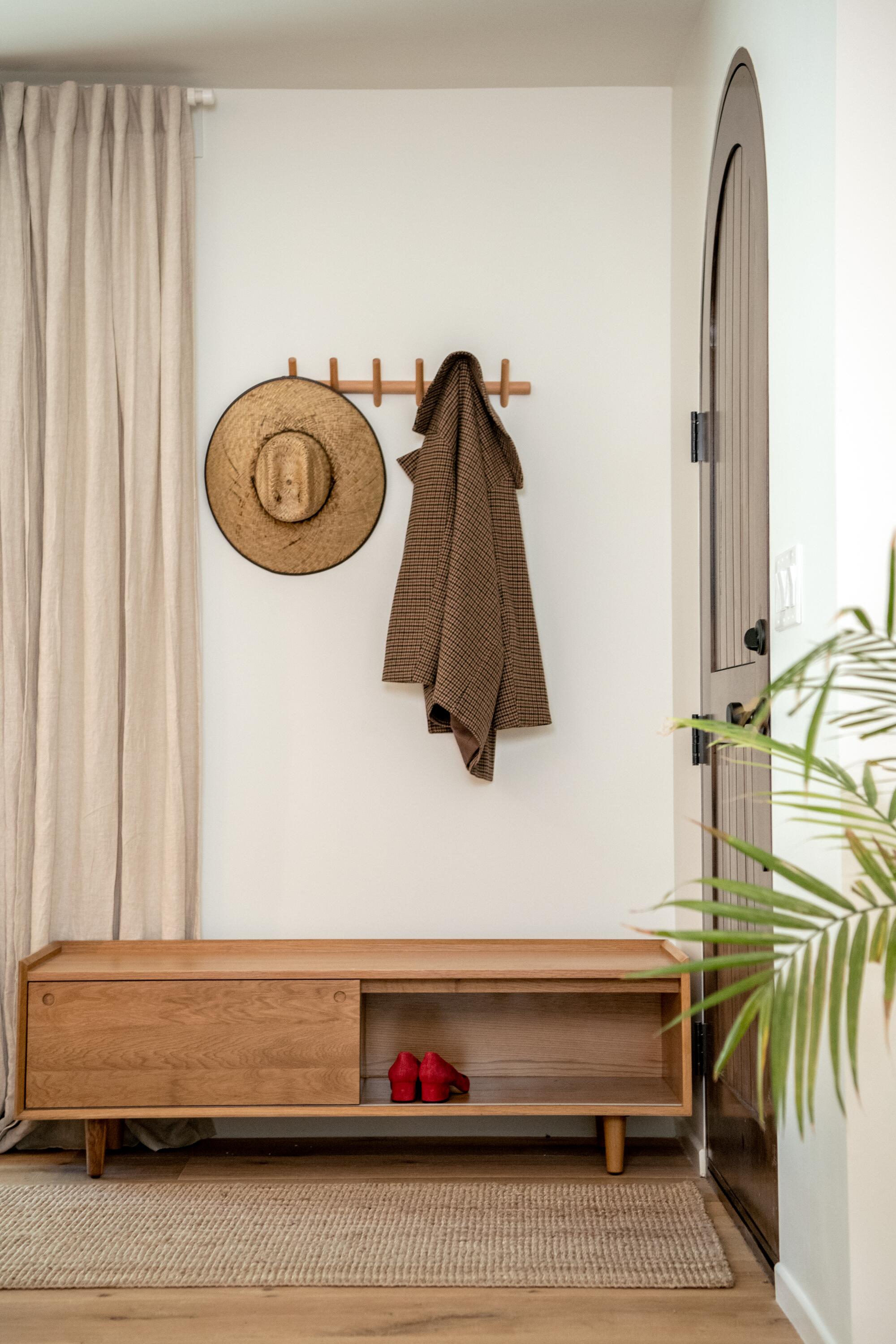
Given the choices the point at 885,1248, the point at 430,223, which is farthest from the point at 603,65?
the point at 885,1248

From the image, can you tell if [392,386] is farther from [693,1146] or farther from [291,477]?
[693,1146]

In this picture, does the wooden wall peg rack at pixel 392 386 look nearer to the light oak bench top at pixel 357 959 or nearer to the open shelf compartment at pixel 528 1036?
the light oak bench top at pixel 357 959

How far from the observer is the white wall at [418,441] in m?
2.58

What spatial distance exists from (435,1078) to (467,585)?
1091mm

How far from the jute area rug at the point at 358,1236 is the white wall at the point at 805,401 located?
32 centimetres

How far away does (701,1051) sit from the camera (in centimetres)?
230

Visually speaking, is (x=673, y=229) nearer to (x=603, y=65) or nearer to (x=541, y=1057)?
(x=603, y=65)

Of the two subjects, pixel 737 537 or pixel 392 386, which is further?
pixel 392 386

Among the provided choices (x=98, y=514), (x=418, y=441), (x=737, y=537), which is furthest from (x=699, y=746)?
(x=98, y=514)

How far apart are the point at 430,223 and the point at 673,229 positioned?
62 centimetres

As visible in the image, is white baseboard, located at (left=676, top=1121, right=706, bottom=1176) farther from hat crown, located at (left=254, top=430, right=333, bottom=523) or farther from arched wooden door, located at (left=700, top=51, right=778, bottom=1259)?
hat crown, located at (left=254, top=430, right=333, bottom=523)

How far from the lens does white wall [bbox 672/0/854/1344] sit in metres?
1.47

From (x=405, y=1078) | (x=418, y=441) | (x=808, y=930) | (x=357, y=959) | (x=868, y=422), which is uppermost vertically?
(x=418, y=441)

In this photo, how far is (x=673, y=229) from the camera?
2605 mm
